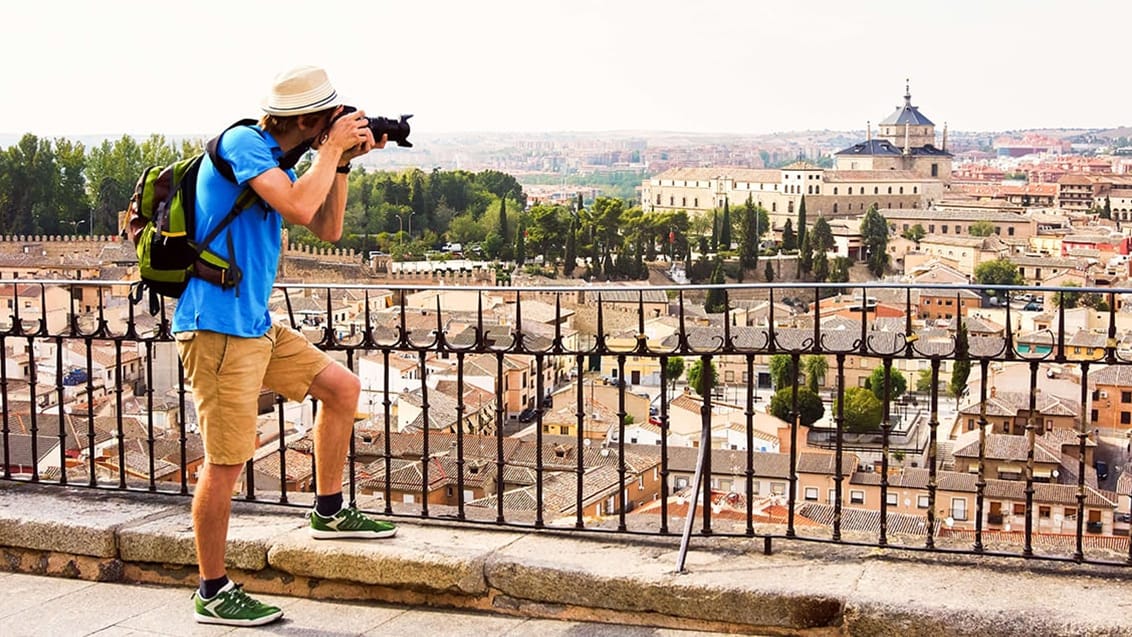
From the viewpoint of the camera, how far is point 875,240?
63.4m

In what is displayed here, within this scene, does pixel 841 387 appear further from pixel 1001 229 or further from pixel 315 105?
pixel 1001 229

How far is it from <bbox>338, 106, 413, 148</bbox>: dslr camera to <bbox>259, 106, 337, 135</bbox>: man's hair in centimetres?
6

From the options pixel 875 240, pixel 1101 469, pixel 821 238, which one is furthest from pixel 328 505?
pixel 875 240

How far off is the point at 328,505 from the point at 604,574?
Result: 1.84 feet

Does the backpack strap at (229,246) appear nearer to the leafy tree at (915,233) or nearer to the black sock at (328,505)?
the black sock at (328,505)

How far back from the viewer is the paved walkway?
7.82ft

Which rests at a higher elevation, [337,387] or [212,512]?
[337,387]

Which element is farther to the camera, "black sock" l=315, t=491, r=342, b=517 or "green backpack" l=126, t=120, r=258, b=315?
"black sock" l=315, t=491, r=342, b=517

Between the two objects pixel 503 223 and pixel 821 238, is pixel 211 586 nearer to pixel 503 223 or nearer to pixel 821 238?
pixel 503 223

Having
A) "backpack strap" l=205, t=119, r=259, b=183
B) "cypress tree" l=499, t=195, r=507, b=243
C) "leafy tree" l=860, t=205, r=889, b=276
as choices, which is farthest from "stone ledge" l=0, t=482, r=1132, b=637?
"leafy tree" l=860, t=205, r=889, b=276

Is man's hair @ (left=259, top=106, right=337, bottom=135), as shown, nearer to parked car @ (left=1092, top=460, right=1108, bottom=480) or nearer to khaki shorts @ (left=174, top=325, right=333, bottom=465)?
khaki shorts @ (left=174, top=325, right=333, bottom=465)

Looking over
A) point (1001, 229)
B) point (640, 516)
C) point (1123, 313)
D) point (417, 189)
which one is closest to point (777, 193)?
point (1001, 229)

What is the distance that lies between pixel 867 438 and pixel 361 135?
2619 cm

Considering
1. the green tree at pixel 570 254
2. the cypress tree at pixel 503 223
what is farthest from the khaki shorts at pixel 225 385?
the cypress tree at pixel 503 223
